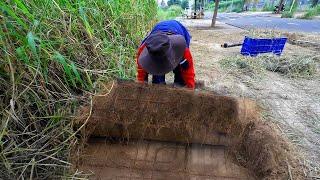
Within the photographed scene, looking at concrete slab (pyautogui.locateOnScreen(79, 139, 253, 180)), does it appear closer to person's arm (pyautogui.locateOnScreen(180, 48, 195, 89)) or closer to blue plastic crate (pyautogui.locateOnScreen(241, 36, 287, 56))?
person's arm (pyautogui.locateOnScreen(180, 48, 195, 89))

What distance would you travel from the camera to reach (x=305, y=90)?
420 centimetres

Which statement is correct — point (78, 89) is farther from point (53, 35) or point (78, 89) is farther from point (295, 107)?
point (295, 107)

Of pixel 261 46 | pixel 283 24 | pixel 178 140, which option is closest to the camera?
pixel 178 140

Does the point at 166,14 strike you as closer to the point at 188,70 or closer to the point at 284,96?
the point at 284,96

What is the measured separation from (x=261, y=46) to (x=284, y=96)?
2.42 m

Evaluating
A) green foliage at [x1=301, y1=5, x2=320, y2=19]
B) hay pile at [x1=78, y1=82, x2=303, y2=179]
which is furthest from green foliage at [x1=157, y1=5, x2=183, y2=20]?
green foliage at [x1=301, y1=5, x2=320, y2=19]

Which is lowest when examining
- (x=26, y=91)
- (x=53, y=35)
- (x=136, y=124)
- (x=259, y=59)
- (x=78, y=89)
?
(x=259, y=59)

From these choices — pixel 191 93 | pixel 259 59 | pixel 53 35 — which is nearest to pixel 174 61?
pixel 191 93

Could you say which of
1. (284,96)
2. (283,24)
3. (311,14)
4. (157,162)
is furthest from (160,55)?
(311,14)

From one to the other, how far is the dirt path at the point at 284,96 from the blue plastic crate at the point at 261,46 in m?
0.63

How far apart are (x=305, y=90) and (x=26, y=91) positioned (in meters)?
3.85

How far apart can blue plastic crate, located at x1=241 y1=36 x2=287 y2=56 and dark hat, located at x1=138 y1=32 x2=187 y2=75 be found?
4.19 meters

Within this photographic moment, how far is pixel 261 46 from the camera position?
600 cm

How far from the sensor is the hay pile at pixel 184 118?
1.80 m
